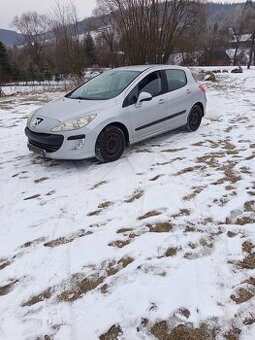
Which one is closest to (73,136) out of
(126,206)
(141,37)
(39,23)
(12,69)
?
(126,206)

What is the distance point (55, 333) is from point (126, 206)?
1886mm

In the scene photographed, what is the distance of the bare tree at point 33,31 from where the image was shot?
63.0 meters

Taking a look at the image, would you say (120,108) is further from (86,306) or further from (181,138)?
(86,306)

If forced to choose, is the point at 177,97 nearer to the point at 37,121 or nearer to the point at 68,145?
the point at 68,145

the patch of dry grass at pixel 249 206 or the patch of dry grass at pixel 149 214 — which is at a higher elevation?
the patch of dry grass at pixel 149 214

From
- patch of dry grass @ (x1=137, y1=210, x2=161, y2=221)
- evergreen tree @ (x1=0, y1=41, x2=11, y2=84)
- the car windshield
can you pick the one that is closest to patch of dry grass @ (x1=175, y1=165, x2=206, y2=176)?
patch of dry grass @ (x1=137, y1=210, x2=161, y2=221)

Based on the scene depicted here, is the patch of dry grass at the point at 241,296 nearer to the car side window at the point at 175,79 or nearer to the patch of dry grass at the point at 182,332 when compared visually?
the patch of dry grass at the point at 182,332

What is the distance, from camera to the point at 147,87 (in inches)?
240

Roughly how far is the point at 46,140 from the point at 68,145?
38cm

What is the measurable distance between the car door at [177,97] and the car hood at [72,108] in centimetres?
147

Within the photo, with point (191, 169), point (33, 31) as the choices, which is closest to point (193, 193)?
point (191, 169)

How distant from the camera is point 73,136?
5109 mm

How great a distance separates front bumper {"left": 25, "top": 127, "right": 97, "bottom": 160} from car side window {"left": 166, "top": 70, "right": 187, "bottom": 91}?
2245 mm

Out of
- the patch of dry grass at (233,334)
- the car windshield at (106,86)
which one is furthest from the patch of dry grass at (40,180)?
the patch of dry grass at (233,334)
